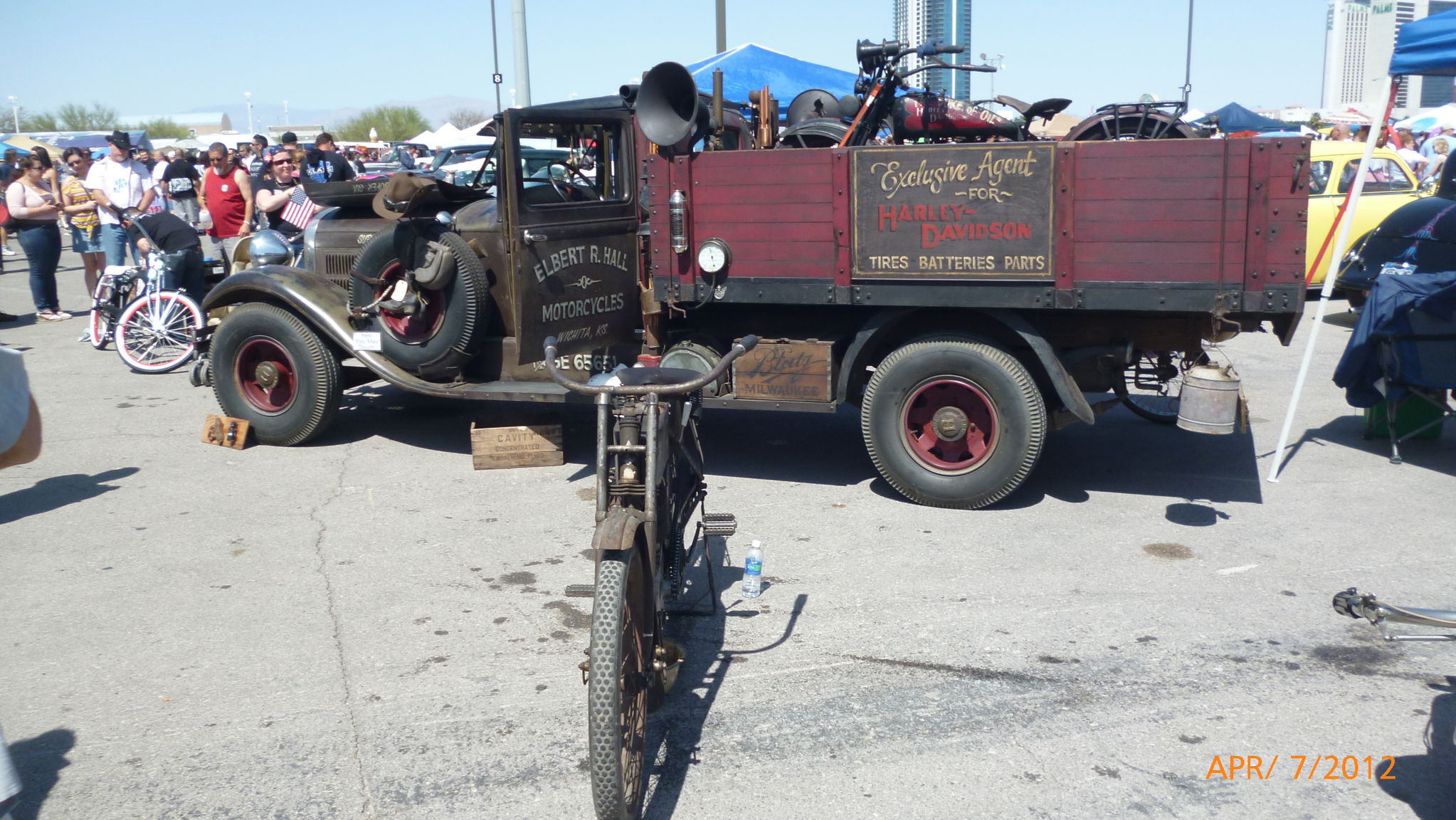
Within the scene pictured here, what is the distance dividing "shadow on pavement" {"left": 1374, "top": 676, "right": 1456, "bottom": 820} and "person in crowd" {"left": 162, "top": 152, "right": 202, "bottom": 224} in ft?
41.5

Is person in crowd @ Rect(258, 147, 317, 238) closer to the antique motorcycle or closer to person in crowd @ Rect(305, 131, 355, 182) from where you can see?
person in crowd @ Rect(305, 131, 355, 182)

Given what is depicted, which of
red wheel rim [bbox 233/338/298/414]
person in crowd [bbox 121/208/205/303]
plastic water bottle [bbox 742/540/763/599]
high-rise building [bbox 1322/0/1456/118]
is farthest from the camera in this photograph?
high-rise building [bbox 1322/0/1456/118]

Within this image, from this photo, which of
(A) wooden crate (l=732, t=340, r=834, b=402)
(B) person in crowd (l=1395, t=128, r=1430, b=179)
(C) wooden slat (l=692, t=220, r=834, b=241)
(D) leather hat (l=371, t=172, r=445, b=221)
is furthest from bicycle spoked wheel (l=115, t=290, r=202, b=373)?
(B) person in crowd (l=1395, t=128, r=1430, b=179)

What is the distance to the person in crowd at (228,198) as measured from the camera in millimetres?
11062

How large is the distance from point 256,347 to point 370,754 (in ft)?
14.9

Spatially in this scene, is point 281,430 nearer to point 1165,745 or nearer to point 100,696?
point 100,696

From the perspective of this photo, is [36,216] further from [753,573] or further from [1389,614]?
[1389,614]

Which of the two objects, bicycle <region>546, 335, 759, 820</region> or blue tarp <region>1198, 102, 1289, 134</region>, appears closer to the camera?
bicycle <region>546, 335, 759, 820</region>

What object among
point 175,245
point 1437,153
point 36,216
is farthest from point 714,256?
point 1437,153

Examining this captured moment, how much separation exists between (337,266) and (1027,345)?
14.9 feet

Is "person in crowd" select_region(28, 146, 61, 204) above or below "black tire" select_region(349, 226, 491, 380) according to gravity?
above

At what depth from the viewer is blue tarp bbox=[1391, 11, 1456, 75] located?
20.3ft

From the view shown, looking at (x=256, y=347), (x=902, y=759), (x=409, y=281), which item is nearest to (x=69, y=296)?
(x=256, y=347)

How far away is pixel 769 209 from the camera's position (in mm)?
5820
